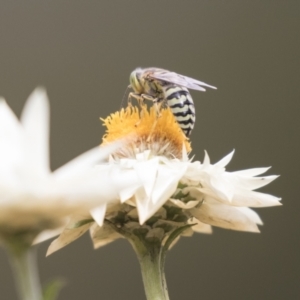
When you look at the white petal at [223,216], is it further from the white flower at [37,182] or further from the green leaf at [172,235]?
the white flower at [37,182]

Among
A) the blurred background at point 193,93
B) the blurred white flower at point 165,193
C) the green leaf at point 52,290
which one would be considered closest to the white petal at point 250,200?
the blurred white flower at point 165,193

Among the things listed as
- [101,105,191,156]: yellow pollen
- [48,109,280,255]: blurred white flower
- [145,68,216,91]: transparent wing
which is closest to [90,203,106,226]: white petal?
[48,109,280,255]: blurred white flower

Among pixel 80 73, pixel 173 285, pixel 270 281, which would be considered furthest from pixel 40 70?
pixel 270 281

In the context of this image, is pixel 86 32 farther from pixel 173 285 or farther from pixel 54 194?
pixel 54 194

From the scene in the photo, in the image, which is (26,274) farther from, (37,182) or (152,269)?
(152,269)

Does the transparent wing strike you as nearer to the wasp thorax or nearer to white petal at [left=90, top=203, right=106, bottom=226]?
the wasp thorax

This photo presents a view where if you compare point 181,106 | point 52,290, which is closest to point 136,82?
point 181,106
